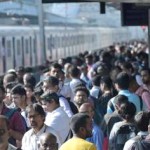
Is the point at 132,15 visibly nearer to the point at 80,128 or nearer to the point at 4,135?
the point at 80,128

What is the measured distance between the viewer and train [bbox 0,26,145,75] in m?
30.4

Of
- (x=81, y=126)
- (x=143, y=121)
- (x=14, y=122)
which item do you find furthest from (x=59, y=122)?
(x=81, y=126)

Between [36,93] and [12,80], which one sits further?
[12,80]

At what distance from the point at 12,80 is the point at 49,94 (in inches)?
165

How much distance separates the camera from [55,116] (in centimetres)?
1027

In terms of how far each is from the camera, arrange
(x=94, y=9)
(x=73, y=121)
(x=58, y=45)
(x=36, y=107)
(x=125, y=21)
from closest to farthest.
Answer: (x=73, y=121), (x=36, y=107), (x=125, y=21), (x=58, y=45), (x=94, y=9)

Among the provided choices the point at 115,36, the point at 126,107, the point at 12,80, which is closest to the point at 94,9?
the point at 115,36

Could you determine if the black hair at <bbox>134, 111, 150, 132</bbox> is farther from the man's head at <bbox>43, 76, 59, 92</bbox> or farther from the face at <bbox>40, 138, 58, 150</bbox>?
the man's head at <bbox>43, 76, 59, 92</bbox>

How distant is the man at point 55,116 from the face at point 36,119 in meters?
0.77

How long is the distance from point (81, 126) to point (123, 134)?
3.62 feet

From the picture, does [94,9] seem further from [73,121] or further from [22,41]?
[73,121]

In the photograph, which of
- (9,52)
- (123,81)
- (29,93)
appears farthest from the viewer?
(9,52)

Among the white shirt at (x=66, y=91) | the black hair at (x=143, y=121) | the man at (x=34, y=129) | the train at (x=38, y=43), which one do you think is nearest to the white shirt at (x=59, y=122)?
the man at (x=34, y=129)

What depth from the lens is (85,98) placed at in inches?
445
